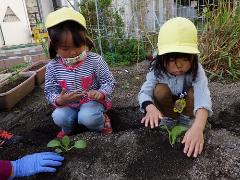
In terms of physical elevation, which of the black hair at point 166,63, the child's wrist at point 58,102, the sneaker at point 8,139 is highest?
the black hair at point 166,63

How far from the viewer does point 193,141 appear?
1.54 meters

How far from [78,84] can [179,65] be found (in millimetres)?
695

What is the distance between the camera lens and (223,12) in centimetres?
317

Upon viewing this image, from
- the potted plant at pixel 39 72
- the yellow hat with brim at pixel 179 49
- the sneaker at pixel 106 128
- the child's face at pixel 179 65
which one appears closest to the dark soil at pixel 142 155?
the sneaker at pixel 106 128

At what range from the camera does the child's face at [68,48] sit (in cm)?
182

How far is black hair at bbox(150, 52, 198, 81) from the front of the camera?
165 centimetres

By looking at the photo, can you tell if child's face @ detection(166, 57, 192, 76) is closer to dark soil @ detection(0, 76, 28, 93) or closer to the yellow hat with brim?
the yellow hat with brim

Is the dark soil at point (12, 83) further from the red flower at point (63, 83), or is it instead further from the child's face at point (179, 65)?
the child's face at point (179, 65)

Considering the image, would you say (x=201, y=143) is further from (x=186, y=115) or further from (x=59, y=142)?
(x=59, y=142)

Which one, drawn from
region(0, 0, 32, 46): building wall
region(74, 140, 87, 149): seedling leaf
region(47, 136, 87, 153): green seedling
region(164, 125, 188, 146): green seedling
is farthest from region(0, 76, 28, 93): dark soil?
region(0, 0, 32, 46): building wall

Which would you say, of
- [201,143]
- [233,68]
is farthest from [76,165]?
[233,68]

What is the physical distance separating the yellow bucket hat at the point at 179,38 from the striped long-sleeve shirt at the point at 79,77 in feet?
1.97

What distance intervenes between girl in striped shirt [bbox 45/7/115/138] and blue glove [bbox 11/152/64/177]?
0.40 m

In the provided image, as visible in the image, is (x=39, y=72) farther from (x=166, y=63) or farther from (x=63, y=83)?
(x=166, y=63)
